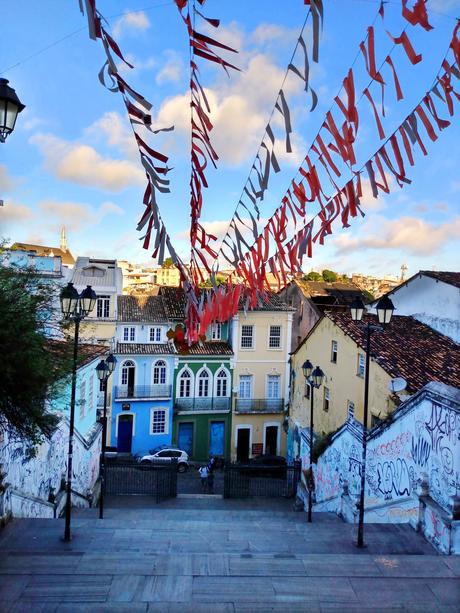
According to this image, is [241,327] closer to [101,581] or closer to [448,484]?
[448,484]

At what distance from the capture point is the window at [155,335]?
26141 millimetres

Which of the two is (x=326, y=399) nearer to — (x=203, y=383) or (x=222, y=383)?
(x=222, y=383)

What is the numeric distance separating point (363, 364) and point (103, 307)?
14974mm

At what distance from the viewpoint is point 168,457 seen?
23078mm

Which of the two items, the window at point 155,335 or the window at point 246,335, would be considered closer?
the window at point 155,335

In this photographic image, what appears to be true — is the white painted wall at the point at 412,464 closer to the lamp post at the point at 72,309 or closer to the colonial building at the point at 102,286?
the lamp post at the point at 72,309

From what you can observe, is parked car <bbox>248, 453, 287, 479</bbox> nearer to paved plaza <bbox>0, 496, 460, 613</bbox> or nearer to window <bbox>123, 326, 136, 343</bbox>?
window <bbox>123, 326, 136, 343</bbox>

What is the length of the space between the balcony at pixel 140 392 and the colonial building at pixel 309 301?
845 cm

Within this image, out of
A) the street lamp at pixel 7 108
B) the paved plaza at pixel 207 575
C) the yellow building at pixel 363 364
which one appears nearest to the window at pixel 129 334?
the yellow building at pixel 363 364

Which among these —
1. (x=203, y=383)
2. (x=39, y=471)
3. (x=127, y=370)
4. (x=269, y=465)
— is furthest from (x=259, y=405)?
(x=39, y=471)

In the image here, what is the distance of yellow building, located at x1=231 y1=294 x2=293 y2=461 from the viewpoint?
88.9 ft

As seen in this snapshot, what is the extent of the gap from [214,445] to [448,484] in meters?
20.1

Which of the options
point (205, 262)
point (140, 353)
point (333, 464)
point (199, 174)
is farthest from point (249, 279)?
point (140, 353)

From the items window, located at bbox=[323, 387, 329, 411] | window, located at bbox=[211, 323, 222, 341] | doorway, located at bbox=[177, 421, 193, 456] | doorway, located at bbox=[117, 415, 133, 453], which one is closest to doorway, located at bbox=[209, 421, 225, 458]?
doorway, located at bbox=[177, 421, 193, 456]
